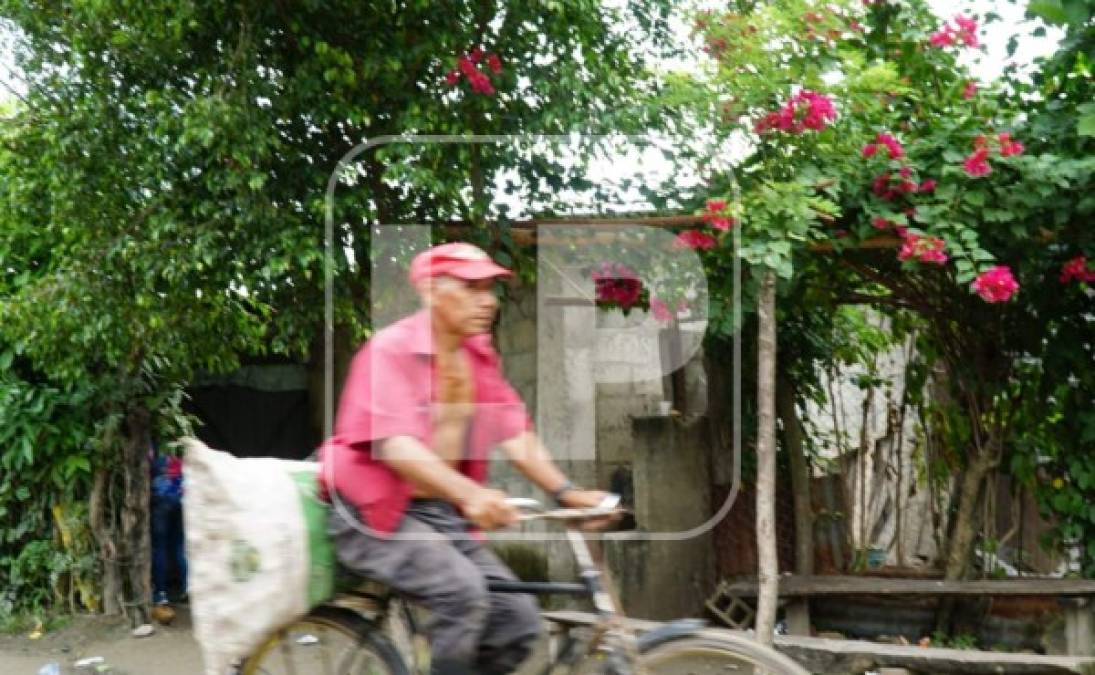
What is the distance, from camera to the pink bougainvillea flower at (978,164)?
5.60 meters

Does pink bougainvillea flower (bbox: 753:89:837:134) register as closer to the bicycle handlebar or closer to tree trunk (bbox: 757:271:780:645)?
tree trunk (bbox: 757:271:780:645)

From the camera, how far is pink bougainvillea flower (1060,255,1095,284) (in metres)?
5.88

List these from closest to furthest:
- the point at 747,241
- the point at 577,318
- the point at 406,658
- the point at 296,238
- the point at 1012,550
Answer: the point at 406,658 < the point at 747,241 < the point at 296,238 < the point at 577,318 < the point at 1012,550

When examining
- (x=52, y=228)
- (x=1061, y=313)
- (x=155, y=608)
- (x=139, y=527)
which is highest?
(x=52, y=228)

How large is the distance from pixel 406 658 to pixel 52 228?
3.91 meters

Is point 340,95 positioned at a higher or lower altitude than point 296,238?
higher

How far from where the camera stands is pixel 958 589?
656 cm

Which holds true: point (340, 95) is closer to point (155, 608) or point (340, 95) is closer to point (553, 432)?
point (553, 432)

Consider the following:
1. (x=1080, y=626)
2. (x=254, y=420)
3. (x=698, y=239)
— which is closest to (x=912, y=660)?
(x=1080, y=626)

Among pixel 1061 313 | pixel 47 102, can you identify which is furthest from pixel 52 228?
pixel 1061 313

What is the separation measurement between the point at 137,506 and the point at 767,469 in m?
4.27

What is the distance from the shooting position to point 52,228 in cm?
662

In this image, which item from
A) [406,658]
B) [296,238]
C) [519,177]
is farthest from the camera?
[519,177]

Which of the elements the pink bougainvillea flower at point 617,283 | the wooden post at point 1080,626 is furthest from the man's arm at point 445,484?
the wooden post at point 1080,626
